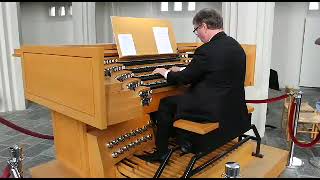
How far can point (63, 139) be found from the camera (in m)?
2.83

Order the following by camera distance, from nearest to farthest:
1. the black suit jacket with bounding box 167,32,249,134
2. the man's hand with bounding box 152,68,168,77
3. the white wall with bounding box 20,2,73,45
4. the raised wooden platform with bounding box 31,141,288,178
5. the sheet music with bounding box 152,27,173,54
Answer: the black suit jacket with bounding box 167,32,249,134 → the raised wooden platform with bounding box 31,141,288,178 → the man's hand with bounding box 152,68,168,77 → the sheet music with bounding box 152,27,173,54 → the white wall with bounding box 20,2,73,45

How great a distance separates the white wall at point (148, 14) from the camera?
8211mm

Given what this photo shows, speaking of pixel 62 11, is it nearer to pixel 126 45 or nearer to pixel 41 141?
pixel 41 141

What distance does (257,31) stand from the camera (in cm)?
418

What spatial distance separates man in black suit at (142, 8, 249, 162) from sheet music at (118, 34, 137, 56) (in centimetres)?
36

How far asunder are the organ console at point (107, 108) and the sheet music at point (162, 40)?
68 millimetres

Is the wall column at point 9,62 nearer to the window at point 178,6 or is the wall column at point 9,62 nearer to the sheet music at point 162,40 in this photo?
the sheet music at point 162,40

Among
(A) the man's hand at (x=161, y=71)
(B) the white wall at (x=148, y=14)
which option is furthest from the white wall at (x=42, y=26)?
(A) the man's hand at (x=161, y=71)

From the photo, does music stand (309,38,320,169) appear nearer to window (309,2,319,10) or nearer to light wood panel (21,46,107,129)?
light wood panel (21,46,107,129)

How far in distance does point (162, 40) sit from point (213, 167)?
1.44 metres

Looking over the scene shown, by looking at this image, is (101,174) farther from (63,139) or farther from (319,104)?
(319,104)

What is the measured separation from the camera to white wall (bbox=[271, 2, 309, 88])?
7.78 m

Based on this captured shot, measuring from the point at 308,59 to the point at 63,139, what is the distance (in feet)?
23.9

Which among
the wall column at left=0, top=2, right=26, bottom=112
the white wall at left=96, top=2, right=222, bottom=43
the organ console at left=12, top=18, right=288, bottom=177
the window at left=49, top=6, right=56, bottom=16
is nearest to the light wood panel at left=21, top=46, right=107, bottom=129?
the organ console at left=12, top=18, right=288, bottom=177
